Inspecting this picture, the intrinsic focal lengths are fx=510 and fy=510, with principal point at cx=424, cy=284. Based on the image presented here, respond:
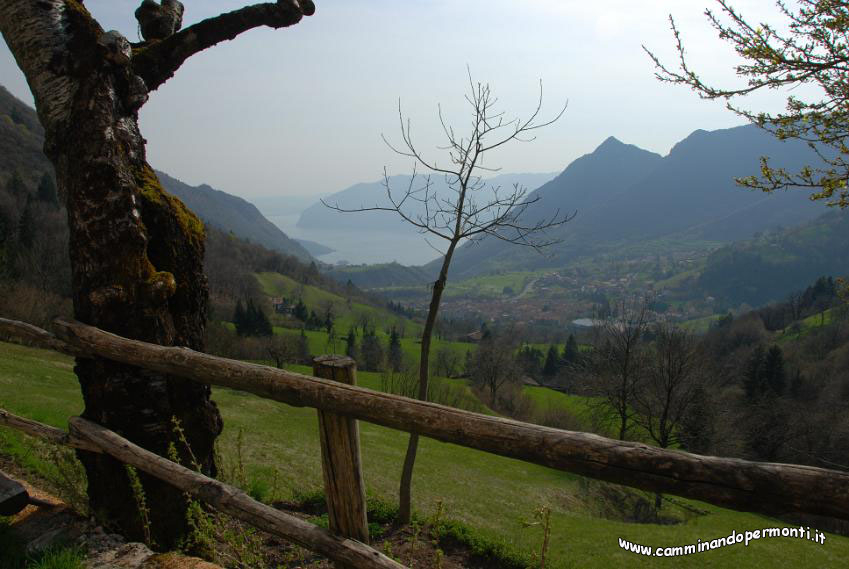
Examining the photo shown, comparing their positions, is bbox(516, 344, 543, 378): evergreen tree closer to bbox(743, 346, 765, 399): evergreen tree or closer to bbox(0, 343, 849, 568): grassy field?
bbox(743, 346, 765, 399): evergreen tree

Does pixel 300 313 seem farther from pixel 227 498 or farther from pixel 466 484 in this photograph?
pixel 227 498

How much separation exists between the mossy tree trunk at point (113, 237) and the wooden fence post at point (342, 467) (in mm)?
1920

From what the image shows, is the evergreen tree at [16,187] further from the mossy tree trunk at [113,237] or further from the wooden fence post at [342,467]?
the wooden fence post at [342,467]

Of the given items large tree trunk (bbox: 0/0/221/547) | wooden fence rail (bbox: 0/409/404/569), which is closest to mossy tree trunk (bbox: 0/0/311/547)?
large tree trunk (bbox: 0/0/221/547)

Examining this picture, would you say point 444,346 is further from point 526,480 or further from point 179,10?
point 179,10

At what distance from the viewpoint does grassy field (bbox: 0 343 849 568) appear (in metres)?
10.2

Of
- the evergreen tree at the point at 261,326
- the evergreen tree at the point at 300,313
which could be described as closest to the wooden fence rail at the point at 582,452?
the evergreen tree at the point at 261,326

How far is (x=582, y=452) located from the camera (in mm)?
2053

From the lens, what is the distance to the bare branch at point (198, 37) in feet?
16.0

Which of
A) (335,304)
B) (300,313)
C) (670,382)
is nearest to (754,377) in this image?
(670,382)

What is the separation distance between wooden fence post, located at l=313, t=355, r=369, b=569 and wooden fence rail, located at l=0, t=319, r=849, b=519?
162 mm

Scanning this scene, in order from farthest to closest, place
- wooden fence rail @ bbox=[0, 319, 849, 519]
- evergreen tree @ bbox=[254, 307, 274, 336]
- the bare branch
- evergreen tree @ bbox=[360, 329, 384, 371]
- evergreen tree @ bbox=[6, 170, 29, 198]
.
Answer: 1. evergreen tree @ bbox=[360, 329, 384, 371]
2. evergreen tree @ bbox=[6, 170, 29, 198]
3. evergreen tree @ bbox=[254, 307, 274, 336]
4. the bare branch
5. wooden fence rail @ bbox=[0, 319, 849, 519]

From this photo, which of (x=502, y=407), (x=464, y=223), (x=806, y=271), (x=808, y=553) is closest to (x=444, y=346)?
(x=502, y=407)

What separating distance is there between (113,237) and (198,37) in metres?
2.31
